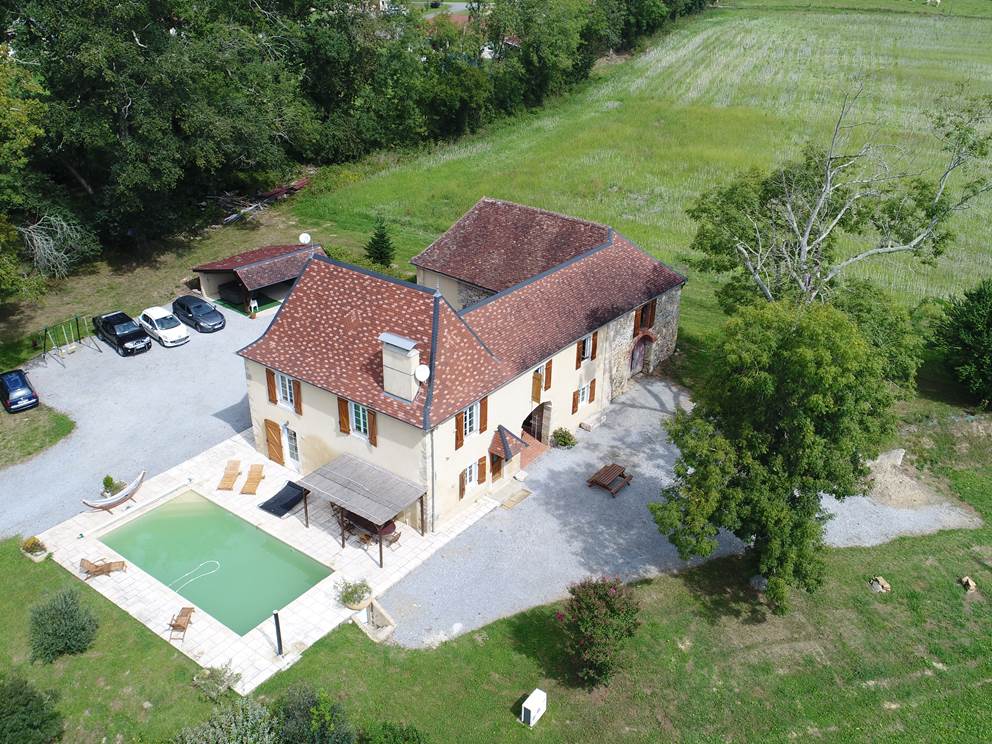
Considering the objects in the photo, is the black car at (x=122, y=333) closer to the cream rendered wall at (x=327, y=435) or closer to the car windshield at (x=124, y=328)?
the car windshield at (x=124, y=328)

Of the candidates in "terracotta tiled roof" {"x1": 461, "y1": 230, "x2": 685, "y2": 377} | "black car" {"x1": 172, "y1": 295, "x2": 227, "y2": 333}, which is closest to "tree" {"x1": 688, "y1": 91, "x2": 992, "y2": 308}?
"terracotta tiled roof" {"x1": 461, "y1": 230, "x2": 685, "y2": 377}

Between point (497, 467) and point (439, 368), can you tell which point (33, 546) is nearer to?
point (439, 368)

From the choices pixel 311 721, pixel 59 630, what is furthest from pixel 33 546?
pixel 311 721

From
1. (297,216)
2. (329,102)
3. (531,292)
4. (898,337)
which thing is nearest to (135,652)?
(531,292)

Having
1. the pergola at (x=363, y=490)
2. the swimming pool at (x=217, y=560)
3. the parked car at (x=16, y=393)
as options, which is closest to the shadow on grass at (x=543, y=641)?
the pergola at (x=363, y=490)

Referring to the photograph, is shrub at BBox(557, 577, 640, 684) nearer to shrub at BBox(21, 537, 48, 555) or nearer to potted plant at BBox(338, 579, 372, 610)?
potted plant at BBox(338, 579, 372, 610)
